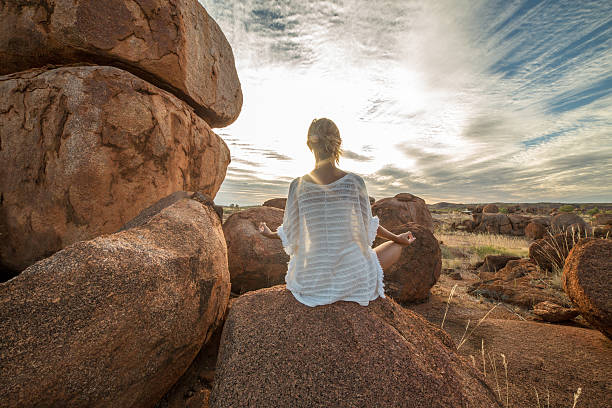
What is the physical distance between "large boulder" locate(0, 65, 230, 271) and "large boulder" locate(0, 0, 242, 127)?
301mm

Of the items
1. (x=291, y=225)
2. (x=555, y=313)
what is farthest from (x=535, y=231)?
(x=291, y=225)

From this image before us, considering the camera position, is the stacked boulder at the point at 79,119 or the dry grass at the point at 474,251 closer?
the stacked boulder at the point at 79,119

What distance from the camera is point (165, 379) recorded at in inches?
67.9

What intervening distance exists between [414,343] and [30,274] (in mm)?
2437

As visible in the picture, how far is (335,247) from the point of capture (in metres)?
2.20

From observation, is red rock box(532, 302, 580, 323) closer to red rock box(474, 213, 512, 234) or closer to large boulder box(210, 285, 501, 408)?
large boulder box(210, 285, 501, 408)

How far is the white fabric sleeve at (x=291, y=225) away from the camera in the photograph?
7.93 feet

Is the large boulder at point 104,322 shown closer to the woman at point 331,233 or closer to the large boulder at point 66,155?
the woman at point 331,233

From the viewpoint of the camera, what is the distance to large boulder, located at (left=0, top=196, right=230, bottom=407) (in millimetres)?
1263

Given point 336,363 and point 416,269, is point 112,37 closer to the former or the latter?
point 336,363

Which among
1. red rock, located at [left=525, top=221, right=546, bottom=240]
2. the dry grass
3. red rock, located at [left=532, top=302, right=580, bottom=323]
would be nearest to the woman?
red rock, located at [left=532, top=302, right=580, bottom=323]

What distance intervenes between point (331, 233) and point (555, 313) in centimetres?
360

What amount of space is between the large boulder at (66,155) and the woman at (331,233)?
2.33 metres

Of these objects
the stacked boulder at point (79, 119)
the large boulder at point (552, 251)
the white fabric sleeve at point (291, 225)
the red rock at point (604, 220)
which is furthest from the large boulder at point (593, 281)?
the red rock at point (604, 220)
